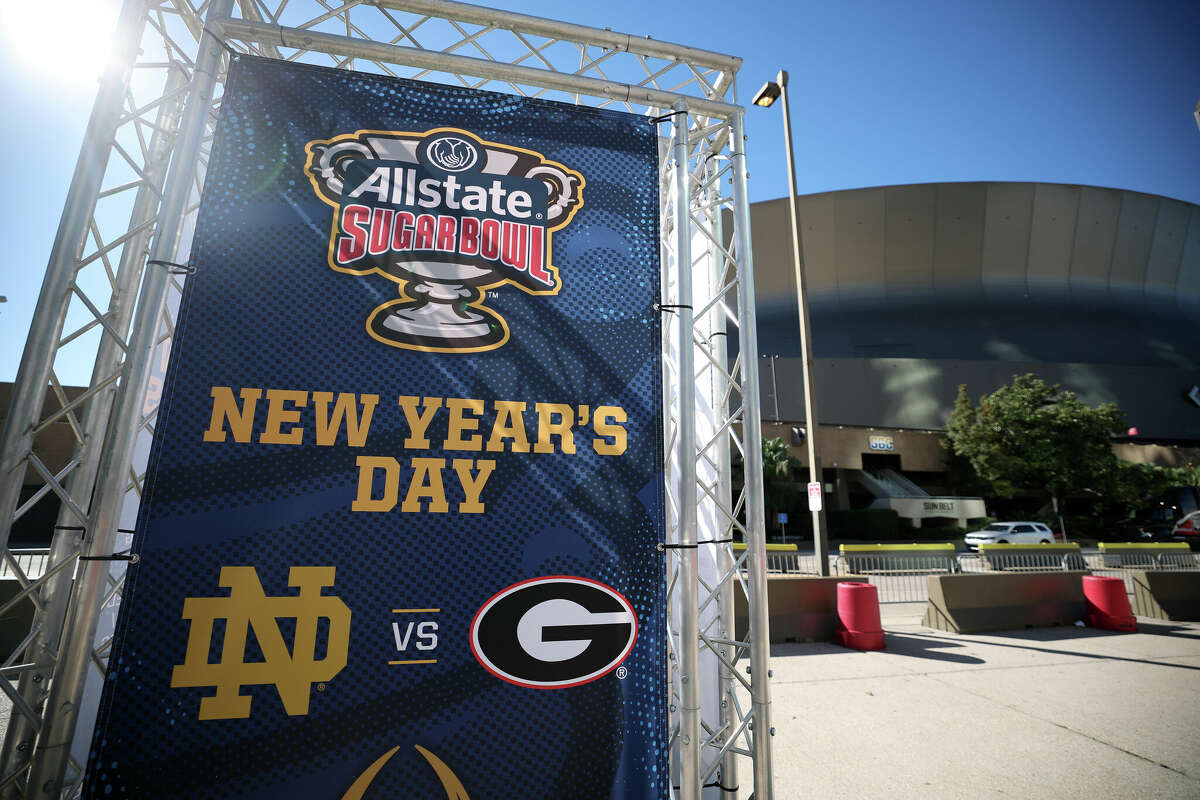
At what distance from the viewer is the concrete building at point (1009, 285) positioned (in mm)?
49156

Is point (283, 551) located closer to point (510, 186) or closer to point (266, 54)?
point (510, 186)

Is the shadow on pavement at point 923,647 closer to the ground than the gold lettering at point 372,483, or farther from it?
closer to the ground

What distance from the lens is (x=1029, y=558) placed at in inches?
771

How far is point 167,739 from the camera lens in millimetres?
2891

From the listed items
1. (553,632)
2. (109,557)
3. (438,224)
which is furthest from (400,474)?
(438,224)

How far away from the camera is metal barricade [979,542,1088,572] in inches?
729

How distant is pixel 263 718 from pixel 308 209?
3.04m

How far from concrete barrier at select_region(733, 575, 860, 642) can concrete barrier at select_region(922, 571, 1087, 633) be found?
2.47 metres

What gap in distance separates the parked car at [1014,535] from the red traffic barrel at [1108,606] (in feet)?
58.7

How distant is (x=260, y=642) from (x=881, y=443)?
42028 mm

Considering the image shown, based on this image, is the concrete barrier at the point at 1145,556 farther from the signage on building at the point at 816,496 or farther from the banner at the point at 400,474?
the banner at the point at 400,474

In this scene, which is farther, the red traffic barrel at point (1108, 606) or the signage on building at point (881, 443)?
the signage on building at point (881, 443)

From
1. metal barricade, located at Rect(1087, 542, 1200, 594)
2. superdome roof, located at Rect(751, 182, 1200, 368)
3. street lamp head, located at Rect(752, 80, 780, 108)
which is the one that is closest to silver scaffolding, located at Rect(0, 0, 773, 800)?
street lamp head, located at Rect(752, 80, 780, 108)

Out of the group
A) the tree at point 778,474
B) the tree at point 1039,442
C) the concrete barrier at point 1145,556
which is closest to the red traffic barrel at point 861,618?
the concrete barrier at point 1145,556
